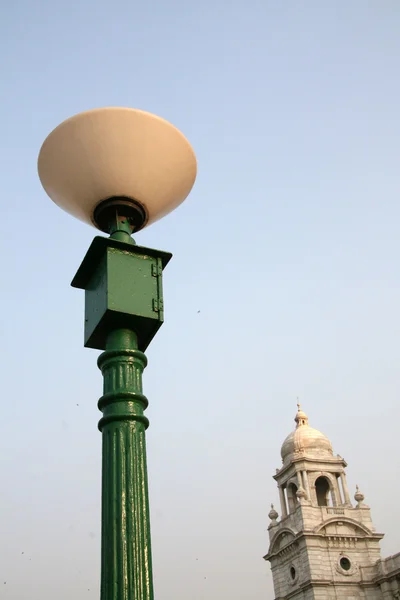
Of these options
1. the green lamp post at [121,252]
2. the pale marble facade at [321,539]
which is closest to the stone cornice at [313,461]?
the pale marble facade at [321,539]

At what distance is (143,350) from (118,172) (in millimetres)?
1325

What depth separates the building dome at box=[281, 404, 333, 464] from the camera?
42.4m

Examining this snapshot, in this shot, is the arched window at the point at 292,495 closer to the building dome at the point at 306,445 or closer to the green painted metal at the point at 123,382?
the building dome at the point at 306,445

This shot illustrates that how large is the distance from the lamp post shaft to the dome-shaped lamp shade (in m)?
1.14

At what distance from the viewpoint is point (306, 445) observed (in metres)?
→ 42.7

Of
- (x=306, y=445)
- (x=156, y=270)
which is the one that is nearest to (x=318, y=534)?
(x=306, y=445)

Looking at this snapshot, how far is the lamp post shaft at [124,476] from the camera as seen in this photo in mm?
3986

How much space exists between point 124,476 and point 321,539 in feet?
120

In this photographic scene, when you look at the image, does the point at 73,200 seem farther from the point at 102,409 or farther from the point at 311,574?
the point at 311,574

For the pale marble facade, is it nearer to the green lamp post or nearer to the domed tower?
the domed tower

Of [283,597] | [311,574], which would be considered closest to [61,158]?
[311,574]

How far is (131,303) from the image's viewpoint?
4.84m

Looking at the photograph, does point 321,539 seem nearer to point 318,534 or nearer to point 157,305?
point 318,534

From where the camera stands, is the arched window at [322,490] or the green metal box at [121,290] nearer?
the green metal box at [121,290]
